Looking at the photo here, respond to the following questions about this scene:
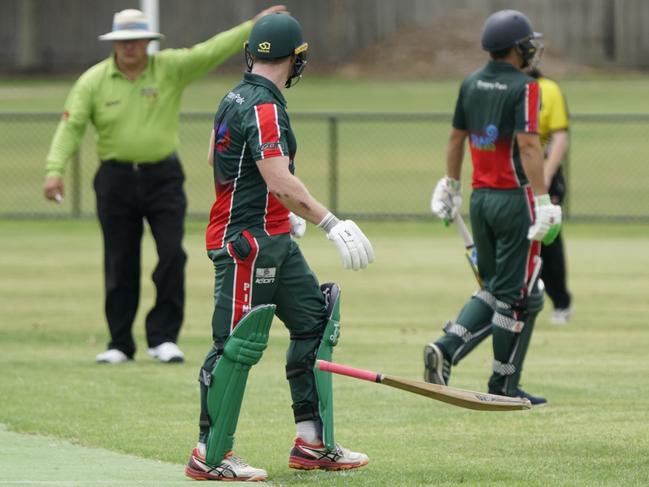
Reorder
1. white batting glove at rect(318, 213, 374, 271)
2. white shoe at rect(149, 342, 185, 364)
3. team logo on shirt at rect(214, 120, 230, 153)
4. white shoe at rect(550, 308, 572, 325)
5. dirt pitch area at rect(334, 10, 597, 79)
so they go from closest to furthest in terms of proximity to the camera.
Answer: white batting glove at rect(318, 213, 374, 271)
team logo on shirt at rect(214, 120, 230, 153)
white shoe at rect(149, 342, 185, 364)
white shoe at rect(550, 308, 572, 325)
dirt pitch area at rect(334, 10, 597, 79)

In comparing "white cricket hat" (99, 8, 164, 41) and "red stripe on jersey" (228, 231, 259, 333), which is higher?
"white cricket hat" (99, 8, 164, 41)

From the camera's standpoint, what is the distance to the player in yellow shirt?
12.0 meters

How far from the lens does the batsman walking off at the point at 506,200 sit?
28.7 ft

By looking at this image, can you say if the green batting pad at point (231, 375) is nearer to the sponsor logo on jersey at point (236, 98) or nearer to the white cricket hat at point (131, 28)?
the sponsor logo on jersey at point (236, 98)

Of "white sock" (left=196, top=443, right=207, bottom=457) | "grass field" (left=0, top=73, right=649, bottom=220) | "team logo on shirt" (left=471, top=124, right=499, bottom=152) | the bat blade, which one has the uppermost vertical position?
"team logo on shirt" (left=471, top=124, right=499, bottom=152)

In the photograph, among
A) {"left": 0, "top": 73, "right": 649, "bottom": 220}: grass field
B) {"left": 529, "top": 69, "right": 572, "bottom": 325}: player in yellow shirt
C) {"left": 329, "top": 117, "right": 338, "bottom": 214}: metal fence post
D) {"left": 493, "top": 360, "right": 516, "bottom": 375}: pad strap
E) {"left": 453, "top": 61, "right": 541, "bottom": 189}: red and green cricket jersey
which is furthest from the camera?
{"left": 0, "top": 73, "right": 649, "bottom": 220}: grass field

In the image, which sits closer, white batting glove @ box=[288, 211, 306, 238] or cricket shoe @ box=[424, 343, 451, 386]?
white batting glove @ box=[288, 211, 306, 238]

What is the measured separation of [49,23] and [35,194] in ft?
69.9

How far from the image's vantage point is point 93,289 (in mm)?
15289

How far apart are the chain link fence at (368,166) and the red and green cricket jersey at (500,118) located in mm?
11749

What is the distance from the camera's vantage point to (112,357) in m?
10.8

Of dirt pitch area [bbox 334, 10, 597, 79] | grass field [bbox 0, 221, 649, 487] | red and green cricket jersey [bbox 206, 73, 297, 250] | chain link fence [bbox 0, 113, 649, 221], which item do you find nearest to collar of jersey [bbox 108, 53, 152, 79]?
grass field [bbox 0, 221, 649, 487]

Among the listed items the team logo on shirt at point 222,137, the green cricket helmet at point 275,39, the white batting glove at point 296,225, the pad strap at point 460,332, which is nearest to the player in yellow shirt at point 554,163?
the pad strap at point 460,332

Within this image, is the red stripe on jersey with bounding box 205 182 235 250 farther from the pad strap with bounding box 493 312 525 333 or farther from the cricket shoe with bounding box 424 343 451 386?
the pad strap with bounding box 493 312 525 333
